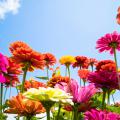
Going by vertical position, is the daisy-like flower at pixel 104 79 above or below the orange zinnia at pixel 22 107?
above

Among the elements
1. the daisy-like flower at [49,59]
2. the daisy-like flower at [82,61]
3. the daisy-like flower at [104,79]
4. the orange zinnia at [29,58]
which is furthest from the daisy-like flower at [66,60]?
the daisy-like flower at [104,79]

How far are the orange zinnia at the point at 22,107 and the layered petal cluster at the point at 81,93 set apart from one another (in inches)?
7.2

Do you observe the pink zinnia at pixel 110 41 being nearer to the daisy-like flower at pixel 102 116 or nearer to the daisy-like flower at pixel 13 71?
the daisy-like flower at pixel 13 71

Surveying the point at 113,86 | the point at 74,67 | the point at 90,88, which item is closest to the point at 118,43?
the point at 113,86

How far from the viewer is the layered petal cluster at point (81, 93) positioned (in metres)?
1.60

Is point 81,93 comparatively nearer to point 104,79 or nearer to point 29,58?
point 104,79

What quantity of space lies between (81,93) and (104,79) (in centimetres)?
32

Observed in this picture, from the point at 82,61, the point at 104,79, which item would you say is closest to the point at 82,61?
the point at 82,61

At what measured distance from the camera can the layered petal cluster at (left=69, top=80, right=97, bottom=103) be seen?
1.60 m

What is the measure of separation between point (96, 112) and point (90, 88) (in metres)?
0.25

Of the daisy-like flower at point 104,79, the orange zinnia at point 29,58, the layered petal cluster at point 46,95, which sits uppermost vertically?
the orange zinnia at point 29,58

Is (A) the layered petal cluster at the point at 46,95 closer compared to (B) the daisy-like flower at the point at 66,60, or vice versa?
(A) the layered petal cluster at the point at 46,95

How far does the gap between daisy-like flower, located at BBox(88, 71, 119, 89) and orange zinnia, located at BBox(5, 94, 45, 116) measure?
1.14ft

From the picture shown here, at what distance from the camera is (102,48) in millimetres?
2809
